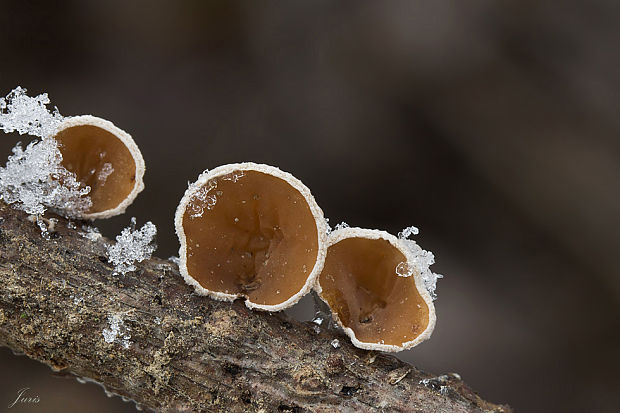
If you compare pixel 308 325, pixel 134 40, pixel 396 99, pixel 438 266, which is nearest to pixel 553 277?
pixel 438 266

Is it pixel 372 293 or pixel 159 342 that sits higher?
pixel 372 293

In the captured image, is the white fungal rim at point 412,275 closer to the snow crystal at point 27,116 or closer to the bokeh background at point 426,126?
the snow crystal at point 27,116

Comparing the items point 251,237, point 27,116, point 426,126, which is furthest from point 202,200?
point 426,126

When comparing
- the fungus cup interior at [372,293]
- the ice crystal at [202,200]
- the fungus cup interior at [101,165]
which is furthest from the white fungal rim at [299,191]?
the fungus cup interior at [101,165]

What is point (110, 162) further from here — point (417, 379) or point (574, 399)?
point (574, 399)

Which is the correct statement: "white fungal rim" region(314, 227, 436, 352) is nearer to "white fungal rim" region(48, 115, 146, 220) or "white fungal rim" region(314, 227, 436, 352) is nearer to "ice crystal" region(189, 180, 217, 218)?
"ice crystal" region(189, 180, 217, 218)

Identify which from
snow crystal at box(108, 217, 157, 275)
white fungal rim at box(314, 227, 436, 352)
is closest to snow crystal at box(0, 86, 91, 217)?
snow crystal at box(108, 217, 157, 275)

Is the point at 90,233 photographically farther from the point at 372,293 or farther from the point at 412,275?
the point at 412,275
